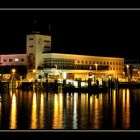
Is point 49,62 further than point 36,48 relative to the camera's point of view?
No

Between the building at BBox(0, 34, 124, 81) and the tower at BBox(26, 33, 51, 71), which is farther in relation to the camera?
the tower at BBox(26, 33, 51, 71)

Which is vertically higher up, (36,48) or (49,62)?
(36,48)

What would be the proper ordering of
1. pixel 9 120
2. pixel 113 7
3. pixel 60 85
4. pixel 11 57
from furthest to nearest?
pixel 11 57
pixel 60 85
pixel 9 120
pixel 113 7

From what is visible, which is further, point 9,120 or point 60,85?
point 60,85

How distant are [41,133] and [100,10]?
1.04m

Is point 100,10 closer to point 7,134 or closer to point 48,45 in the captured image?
point 7,134

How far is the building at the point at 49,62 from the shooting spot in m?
19.0

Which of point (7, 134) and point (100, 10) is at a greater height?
point (100, 10)

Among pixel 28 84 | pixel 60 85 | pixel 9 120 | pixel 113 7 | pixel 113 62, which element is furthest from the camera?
pixel 113 62

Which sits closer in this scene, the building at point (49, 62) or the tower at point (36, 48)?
the building at point (49, 62)

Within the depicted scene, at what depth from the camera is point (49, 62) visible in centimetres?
1939

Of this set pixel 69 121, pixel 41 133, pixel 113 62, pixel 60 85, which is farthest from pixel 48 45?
pixel 41 133

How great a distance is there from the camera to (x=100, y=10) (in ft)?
11.7

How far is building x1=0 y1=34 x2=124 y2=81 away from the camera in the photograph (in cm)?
1900
